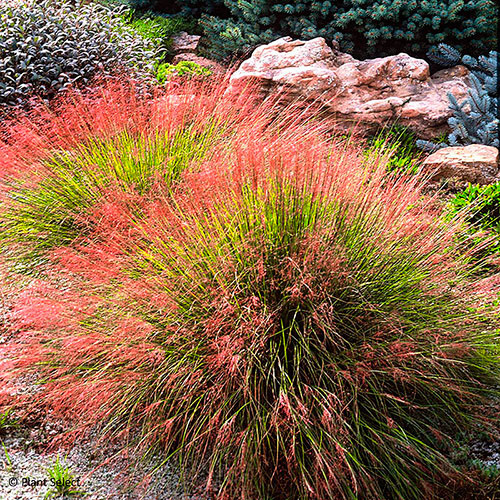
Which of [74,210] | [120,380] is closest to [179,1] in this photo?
[74,210]

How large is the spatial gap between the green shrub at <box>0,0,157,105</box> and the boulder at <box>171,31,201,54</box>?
138cm

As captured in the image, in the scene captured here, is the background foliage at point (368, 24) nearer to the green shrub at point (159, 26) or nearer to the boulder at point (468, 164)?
the green shrub at point (159, 26)

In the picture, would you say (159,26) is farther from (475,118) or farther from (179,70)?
(475,118)

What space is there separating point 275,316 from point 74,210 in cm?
196

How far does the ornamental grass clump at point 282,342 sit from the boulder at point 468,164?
1879 millimetres

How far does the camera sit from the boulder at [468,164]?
14.9ft

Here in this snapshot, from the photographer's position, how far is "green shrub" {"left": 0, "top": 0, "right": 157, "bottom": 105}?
5.79 metres

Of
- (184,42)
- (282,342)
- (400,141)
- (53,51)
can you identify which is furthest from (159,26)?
(282,342)

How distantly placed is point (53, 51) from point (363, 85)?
3263mm

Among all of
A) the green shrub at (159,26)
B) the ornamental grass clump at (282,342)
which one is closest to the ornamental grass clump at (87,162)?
the ornamental grass clump at (282,342)

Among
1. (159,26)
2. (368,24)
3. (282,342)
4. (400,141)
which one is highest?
(282,342)

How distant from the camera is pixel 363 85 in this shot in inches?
226

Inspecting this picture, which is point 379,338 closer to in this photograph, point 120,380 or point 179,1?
point 120,380

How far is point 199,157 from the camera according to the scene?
4.06 m
